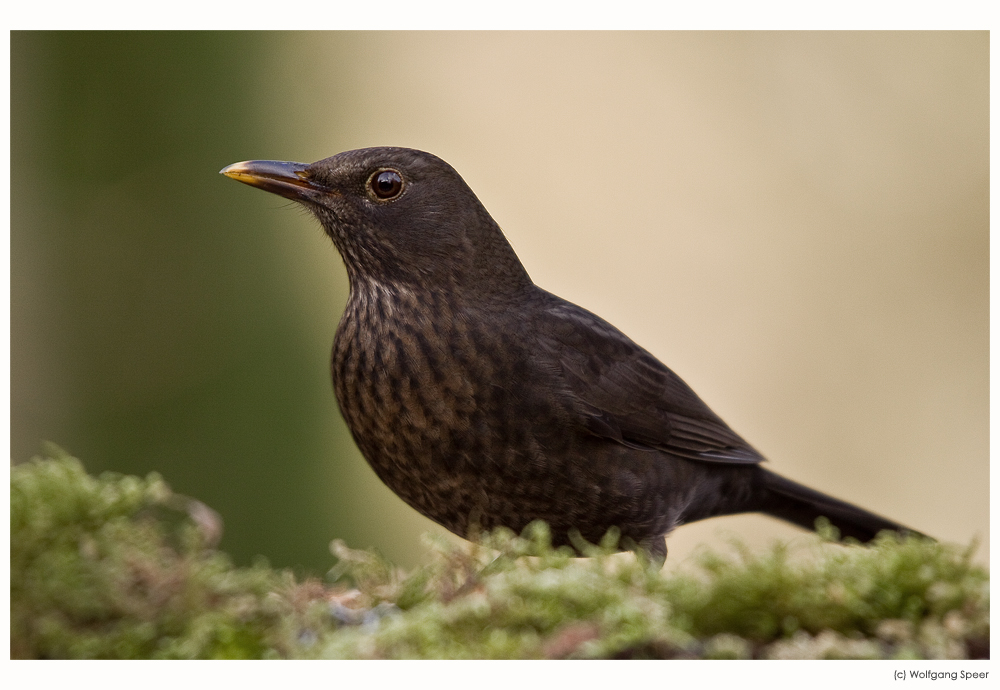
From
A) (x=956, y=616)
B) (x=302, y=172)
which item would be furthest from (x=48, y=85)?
(x=956, y=616)

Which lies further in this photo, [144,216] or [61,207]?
[144,216]

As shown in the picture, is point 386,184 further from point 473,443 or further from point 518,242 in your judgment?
point 518,242

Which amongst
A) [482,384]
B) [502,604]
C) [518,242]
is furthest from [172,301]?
[502,604]

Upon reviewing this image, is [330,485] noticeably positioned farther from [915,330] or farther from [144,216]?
[915,330]

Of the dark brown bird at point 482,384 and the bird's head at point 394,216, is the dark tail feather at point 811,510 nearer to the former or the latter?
the dark brown bird at point 482,384

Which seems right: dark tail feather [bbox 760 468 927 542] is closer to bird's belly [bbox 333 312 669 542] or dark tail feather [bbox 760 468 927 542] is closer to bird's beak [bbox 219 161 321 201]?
bird's belly [bbox 333 312 669 542]
